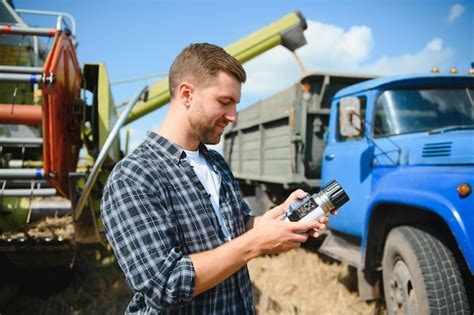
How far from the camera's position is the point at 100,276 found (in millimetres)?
4441

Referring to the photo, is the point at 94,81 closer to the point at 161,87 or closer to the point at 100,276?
the point at 161,87

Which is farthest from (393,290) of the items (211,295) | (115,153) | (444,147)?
(115,153)

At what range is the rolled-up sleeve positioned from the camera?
1116 millimetres

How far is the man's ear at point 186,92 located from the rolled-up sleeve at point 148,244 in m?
0.36

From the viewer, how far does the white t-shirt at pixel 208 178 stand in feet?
4.64

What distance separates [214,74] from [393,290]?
2.56m

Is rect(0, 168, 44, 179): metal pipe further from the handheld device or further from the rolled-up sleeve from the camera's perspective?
the handheld device

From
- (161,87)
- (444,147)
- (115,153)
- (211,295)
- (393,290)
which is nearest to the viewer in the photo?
(211,295)

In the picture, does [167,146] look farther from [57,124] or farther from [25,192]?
[25,192]

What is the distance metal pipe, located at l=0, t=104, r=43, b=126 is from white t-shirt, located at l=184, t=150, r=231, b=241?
173 cm

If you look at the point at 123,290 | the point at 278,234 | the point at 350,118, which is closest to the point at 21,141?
the point at 123,290

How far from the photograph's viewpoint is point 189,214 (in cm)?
129

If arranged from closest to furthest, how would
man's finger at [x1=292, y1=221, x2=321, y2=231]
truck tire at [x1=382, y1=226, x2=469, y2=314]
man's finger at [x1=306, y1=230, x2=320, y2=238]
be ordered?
man's finger at [x1=292, y1=221, x2=321, y2=231] → man's finger at [x1=306, y1=230, x2=320, y2=238] → truck tire at [x1=382, y1=226, x2=469, y2=314]

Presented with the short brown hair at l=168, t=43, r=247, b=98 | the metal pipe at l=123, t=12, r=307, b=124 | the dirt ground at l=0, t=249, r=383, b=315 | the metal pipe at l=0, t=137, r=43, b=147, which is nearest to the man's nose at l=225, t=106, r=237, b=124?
the short brown hair at l=168, t=43, r=247, b=98
